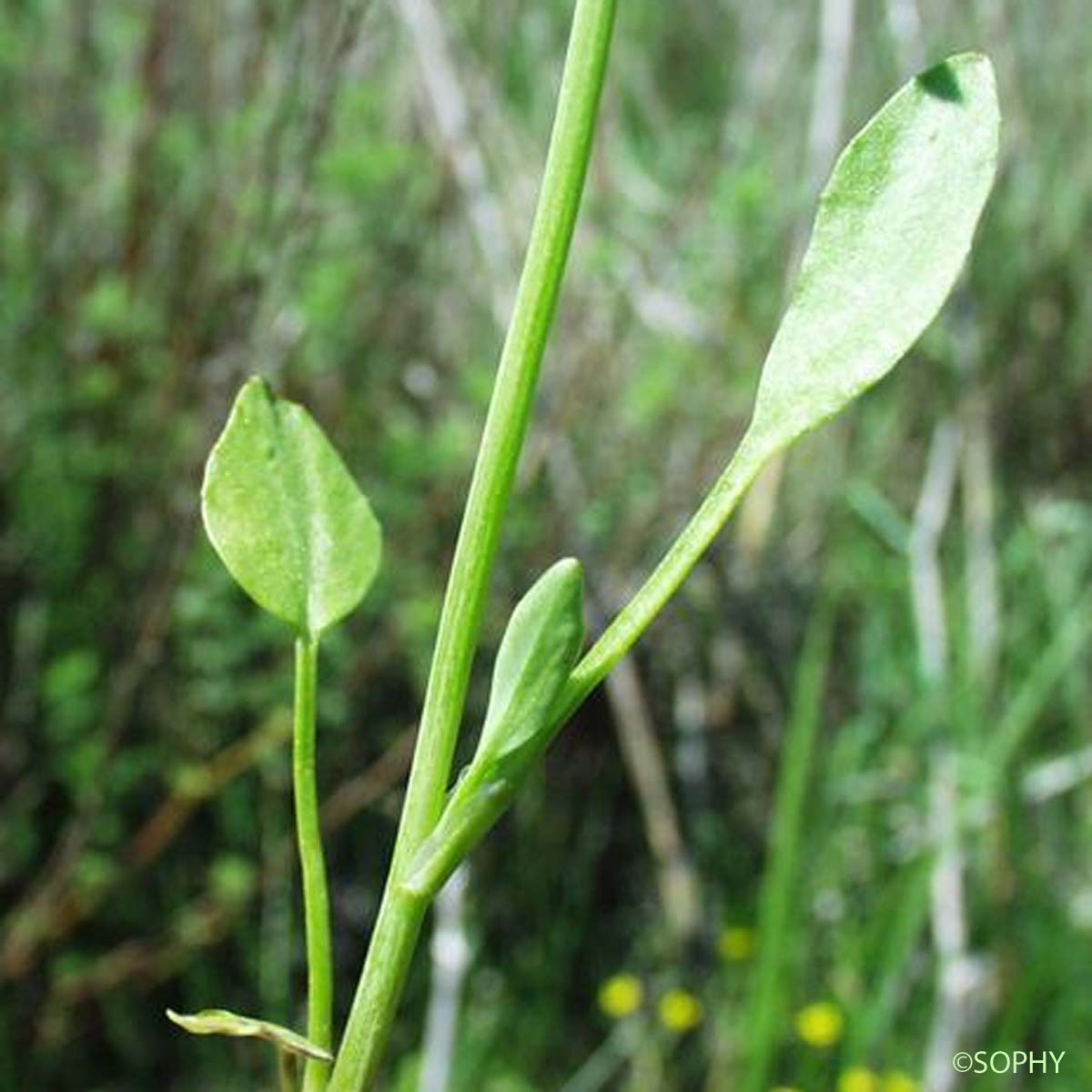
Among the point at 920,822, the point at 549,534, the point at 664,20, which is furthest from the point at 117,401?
the point at 664,20

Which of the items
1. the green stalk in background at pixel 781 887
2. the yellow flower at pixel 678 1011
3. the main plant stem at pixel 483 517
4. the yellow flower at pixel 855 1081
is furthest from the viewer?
the yellow flower at pixel 678 1011

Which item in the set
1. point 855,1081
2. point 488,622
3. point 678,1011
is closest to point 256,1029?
point 855,1081

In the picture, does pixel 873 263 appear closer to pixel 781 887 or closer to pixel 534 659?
pixel 534 659

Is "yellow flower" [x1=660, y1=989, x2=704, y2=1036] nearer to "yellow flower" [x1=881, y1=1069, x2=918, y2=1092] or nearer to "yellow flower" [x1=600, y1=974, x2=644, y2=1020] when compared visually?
"yellow flower" [x1=600, y1=974, x2=644, y2=1020]

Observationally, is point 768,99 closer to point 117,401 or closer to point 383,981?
point 117,401

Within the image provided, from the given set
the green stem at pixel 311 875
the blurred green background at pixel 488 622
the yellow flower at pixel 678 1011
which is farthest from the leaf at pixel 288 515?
the yellow flower at pixel 678 1011

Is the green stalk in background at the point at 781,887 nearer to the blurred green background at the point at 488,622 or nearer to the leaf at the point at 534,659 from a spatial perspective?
the blurred green background at the point at 488,622

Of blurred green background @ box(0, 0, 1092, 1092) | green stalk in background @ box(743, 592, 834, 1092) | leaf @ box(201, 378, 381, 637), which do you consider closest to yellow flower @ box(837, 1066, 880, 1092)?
blurred green background @ box(0, 0, 1092, 1092)
